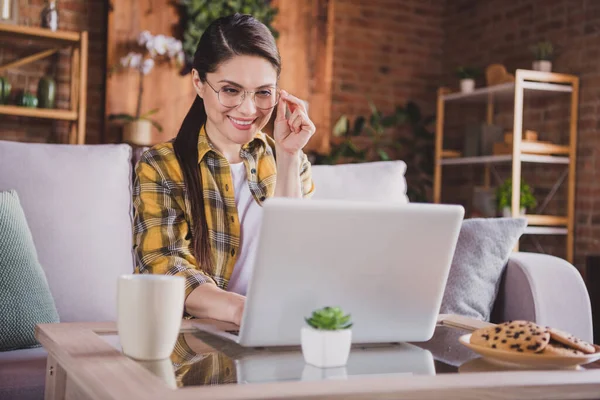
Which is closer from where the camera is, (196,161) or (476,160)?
(196,161)

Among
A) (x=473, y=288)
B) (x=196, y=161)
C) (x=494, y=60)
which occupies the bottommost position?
(x=473, y=288)

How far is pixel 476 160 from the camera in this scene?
446cm

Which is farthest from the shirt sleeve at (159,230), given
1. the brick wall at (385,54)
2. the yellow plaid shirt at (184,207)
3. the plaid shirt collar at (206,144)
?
the brick wall at (385,54)

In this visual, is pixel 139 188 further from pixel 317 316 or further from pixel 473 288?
pixel 473 288

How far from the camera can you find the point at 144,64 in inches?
169

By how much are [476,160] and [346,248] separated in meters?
3.55

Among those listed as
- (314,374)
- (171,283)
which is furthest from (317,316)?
(171,283)

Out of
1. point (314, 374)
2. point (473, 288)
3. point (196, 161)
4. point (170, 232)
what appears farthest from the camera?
point (473, 288)

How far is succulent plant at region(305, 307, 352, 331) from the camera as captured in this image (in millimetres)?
1020

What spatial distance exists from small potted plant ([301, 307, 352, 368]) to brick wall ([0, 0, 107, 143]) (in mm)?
3558

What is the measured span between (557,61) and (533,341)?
3726mm

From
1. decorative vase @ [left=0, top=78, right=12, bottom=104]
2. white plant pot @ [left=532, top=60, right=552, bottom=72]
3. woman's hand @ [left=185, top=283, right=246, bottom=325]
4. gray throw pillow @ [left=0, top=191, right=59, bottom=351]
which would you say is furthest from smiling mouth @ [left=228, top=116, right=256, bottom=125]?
white plant pot @ [left=532, top=60, right=552, bottom=72]

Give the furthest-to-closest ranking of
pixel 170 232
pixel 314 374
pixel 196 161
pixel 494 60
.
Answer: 1. pixel 494 60
2. pixel 196 161
3. pixel 170 232
4. pixel 314 374

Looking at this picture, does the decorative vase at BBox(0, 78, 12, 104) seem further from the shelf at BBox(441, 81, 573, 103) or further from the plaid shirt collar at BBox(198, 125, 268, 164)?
the plaid shirt collar at BBox(198, 125, 268, 164)
